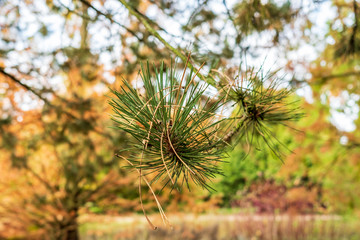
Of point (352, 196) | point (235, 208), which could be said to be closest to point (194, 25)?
point (352, 196)

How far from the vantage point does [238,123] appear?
94cm

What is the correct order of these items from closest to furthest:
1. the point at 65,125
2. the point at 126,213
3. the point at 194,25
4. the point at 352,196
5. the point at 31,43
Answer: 1. the point at 194,25
2. the point at 31,43
3. the point at 65,125
4. the point at 126,213
5. the point at 352,196

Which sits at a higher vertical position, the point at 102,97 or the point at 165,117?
the point at 102,97

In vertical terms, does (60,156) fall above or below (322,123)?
below

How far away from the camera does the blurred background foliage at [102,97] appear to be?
2.15m

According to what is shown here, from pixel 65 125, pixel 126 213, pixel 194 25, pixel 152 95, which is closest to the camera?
pixel 152 95

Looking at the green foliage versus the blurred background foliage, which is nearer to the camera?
the green foliage

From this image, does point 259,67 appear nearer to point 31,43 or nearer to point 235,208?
point 31,43

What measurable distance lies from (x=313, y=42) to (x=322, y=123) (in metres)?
1.23

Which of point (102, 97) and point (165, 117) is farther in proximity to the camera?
point (102, 97)

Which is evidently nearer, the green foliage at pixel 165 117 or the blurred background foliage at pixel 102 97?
the green foliage at pixel 165 117

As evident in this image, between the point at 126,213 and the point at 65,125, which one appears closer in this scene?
the point at 65,125

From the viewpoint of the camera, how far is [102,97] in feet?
13.6

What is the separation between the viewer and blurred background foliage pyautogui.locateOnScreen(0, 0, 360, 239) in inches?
84.5
